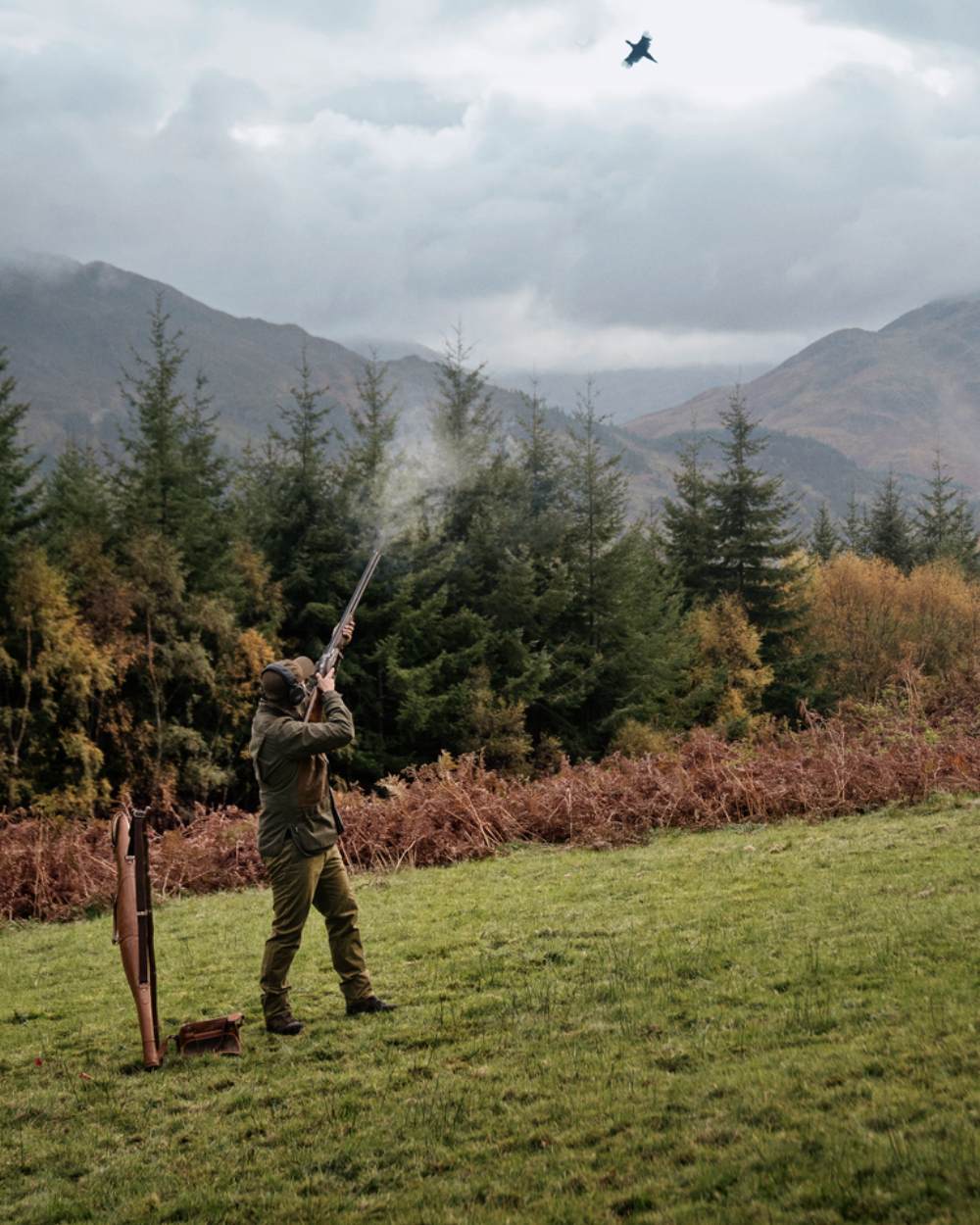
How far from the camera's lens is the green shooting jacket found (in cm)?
708

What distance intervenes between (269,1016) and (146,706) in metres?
27.9

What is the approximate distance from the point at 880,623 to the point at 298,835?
50.2 m

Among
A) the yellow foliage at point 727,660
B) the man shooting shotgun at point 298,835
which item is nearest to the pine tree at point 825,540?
the yellow foliage at point 727,660

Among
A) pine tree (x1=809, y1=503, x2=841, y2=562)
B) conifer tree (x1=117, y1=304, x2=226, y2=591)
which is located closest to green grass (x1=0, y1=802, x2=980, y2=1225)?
conifer tree (x1=117, y1=304, x2=226, y2=591)

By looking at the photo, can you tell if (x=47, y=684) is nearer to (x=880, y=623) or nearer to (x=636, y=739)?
(x=636, y=739)

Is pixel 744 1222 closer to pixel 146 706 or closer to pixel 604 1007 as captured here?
pixel 604 1007

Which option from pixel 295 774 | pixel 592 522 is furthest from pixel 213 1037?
pixel 592 522

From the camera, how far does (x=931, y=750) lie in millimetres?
15391

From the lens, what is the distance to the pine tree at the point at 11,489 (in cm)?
3062

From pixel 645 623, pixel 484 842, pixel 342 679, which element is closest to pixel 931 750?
pixel 484 842

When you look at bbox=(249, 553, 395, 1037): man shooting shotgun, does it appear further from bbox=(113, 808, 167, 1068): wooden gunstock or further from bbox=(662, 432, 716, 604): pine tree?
bbox=(662, 432, 716, 604): pine tree

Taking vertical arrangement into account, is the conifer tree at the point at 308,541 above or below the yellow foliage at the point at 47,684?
above

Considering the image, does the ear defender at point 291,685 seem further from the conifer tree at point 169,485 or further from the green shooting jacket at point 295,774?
the conifer tree at point 169,485

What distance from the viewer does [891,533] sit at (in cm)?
6744
